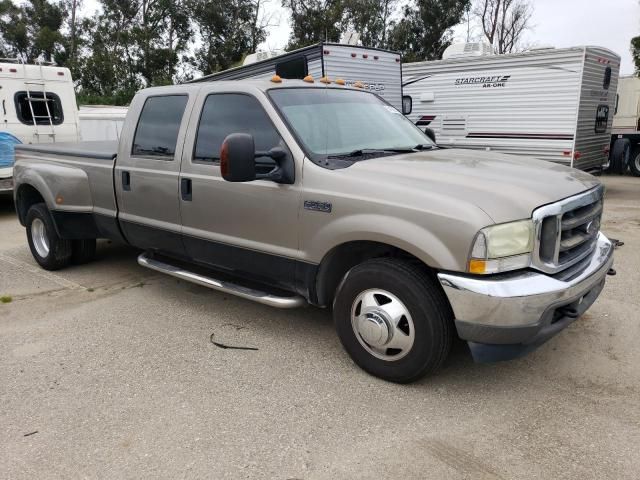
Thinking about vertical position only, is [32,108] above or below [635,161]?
above

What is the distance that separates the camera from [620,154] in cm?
1568

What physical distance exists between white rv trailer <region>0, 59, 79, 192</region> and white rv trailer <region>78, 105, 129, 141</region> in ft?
9.74

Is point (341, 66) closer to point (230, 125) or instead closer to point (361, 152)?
point (230, 125)

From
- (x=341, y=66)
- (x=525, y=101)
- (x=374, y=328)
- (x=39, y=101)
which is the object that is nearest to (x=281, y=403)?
(x=374, y=328)

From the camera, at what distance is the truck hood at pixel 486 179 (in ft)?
9.88

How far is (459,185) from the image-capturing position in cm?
317

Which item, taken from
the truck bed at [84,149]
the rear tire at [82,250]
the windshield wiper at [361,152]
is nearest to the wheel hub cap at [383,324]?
the windshield wiper at [361,152]

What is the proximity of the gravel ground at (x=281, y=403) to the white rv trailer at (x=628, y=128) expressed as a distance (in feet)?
42.3

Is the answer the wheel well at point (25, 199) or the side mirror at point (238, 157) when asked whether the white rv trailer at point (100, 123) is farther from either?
the side mirror at point (238, 157)

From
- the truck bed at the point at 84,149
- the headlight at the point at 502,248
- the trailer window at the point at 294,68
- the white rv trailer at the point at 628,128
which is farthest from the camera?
the white rv trailer at the point at 628,128

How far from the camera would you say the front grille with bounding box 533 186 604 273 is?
3033 mm

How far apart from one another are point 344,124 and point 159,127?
66.7 inches

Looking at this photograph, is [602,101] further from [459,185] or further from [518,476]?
[518,476]

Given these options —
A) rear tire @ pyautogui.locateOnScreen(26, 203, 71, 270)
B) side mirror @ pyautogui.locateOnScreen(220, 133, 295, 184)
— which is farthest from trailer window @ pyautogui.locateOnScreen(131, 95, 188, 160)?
rear tire @ pyautogui.locateOnScreen(26, 203, 71, 270)
